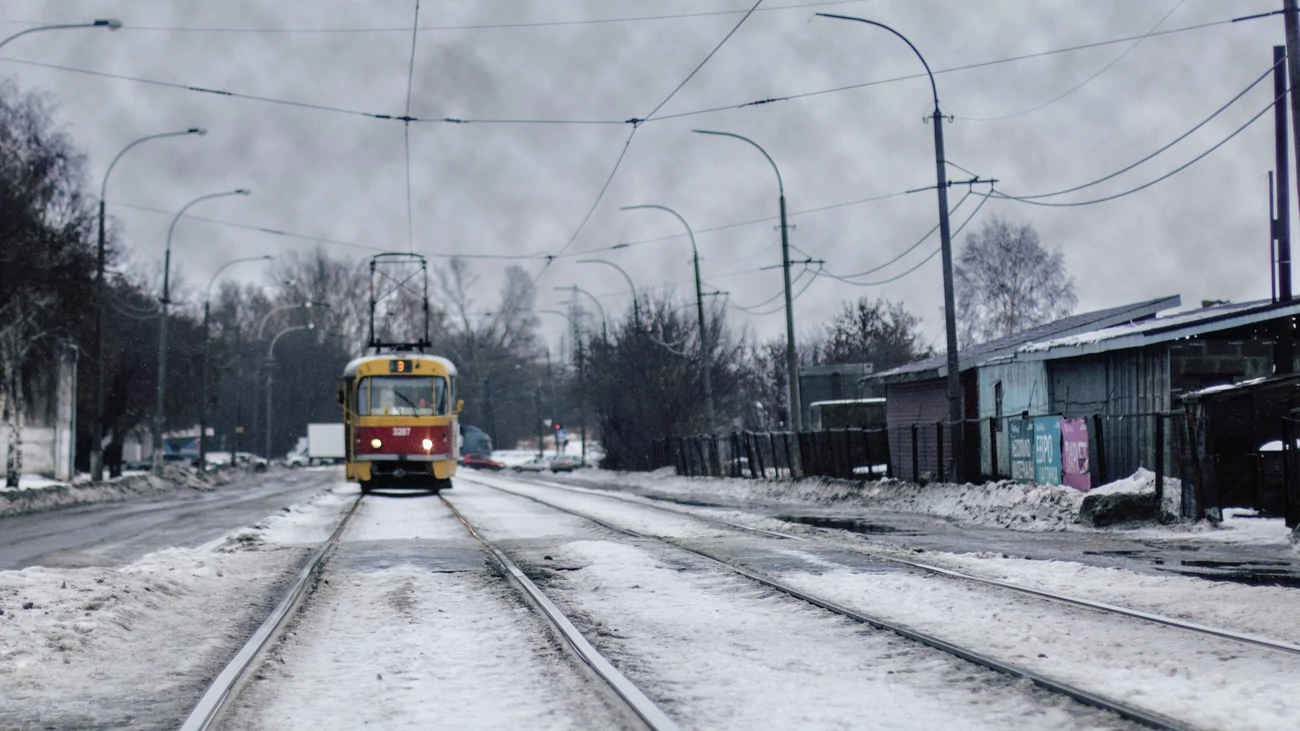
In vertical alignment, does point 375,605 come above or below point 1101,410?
below

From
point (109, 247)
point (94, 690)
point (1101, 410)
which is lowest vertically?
point (94, 690)

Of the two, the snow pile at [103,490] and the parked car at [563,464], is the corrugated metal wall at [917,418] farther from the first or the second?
the parked car at [563,464]

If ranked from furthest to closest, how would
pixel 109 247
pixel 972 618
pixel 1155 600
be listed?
pixel 109 247 → pixel 1155 600 → pixel 972 618

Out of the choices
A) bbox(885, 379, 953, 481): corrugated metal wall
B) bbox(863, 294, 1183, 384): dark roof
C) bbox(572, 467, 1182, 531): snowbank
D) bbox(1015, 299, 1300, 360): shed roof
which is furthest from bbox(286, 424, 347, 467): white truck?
bbox(1015, 299, 1300, 360): shed roof

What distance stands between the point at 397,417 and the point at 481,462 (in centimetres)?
4525

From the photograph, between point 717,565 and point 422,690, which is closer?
point 422,690

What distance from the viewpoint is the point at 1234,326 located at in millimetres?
22531

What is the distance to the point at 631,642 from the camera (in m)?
8.54

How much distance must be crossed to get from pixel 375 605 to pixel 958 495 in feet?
54.1

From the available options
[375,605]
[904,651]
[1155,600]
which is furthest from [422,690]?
[1155,600]

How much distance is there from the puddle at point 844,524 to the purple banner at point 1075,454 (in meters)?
4.03

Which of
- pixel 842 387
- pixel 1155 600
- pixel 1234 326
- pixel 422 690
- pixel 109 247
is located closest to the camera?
pixel 422 690

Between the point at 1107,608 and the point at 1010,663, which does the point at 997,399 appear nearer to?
the point at 1107,608

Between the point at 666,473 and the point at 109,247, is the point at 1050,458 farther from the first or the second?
the point at 109,247
